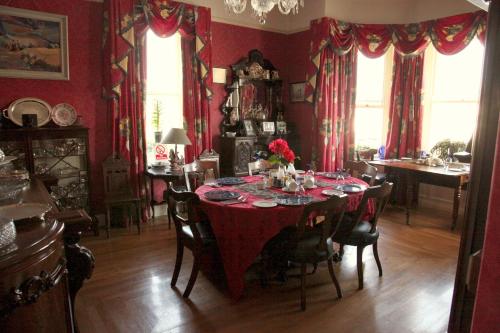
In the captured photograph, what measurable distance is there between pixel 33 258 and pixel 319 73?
488cm

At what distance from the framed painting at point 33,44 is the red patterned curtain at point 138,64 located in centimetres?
47

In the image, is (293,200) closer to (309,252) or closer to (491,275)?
(309,252)

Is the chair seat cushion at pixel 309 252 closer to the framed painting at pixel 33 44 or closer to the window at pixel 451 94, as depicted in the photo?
the framed painting at pixel 33 44

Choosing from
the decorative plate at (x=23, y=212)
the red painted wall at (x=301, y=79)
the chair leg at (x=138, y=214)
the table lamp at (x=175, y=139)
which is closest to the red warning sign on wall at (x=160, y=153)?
the table lamp at (x=175, y=139)

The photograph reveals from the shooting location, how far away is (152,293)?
2844 millimetres

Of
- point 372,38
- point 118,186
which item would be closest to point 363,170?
point 372,38

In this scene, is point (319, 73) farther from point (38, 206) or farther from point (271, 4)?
point (38, 206)

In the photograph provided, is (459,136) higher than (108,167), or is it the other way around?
(459,136)

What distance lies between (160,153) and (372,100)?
139 inches

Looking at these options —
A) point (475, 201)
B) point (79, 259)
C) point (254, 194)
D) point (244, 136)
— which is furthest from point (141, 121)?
point (475, 201)

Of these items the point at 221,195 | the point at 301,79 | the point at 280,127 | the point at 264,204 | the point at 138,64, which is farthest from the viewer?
the point at 301,79

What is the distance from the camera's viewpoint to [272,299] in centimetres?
277

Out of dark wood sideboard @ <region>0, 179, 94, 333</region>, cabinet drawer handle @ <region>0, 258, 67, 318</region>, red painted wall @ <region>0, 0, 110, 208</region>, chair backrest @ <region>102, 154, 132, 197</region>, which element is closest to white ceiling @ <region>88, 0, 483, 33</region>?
red painted wall @ <region>0, 0, 110, 208</region>

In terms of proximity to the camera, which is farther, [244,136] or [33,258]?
[244,136]
